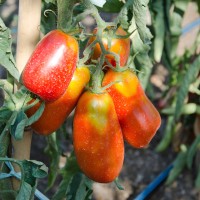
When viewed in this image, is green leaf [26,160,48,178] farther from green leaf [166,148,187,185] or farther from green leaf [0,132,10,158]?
green leaf [166,148,187,185]

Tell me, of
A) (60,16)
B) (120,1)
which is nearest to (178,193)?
(120,1)

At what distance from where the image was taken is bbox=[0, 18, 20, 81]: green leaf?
0.83 m

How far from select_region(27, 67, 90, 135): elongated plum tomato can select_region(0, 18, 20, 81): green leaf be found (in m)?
0.07

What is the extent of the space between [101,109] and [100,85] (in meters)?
0.05

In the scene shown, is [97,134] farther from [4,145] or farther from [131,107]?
[4,145]

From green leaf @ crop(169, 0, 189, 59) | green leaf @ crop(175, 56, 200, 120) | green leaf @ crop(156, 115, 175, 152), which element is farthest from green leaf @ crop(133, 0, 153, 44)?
green leaf @ crop(156, 115, 175, 152)

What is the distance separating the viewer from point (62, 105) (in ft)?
2.70

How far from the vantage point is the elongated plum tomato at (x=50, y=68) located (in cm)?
77

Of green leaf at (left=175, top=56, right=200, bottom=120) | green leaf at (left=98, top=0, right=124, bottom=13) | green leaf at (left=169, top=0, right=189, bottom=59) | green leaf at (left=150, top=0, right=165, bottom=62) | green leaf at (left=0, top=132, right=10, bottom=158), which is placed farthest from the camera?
green leaf at (left=175, top=56, right=200, bottom=120)

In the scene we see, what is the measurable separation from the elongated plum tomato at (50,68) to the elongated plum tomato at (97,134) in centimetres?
6

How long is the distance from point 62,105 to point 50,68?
0.26 ft

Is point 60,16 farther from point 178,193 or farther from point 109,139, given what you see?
point 178,193

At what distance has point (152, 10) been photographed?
1348 millimetres

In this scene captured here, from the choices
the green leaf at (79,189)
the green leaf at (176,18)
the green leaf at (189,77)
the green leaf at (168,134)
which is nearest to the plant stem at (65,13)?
the green leaf at (79,189)
